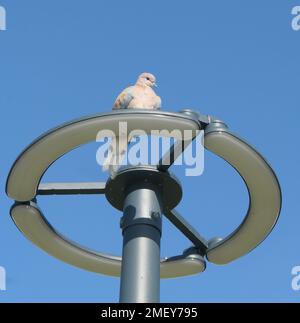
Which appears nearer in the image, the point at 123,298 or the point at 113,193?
the point at 123,298

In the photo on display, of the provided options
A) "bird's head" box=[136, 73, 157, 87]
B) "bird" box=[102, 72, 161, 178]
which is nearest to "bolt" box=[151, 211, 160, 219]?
"bird" box=[102, 72, 161, 178]

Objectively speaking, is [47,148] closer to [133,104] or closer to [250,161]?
[133,104]

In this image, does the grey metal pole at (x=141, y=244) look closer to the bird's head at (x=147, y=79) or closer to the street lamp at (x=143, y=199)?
the street lamp at (x=143, y=199)

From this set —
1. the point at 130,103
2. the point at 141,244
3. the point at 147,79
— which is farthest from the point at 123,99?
the point at 141,244

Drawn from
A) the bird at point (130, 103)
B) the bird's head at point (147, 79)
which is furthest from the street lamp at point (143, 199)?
the bird's head at point (147, 79)

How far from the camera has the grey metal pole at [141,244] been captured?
7.66 metres

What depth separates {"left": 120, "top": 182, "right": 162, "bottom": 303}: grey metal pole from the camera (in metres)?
7.66

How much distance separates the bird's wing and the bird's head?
14.4 inches

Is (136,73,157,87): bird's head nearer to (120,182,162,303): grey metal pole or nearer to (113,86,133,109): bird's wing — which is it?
(113,86,133,109): bird's wing
